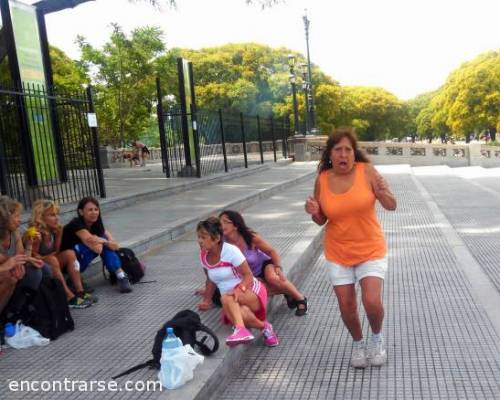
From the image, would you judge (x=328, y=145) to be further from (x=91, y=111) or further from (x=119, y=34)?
(x=119, y=34)

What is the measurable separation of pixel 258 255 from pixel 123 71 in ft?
87.5

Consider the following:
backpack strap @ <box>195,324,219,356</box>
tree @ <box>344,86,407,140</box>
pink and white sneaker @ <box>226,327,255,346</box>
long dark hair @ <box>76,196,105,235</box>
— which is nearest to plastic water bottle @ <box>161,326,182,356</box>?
backpack strap @ <box>195,324,219,356</box>

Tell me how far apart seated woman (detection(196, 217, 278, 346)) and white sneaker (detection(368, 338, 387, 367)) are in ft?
2.43

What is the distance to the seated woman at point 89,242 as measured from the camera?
5.06 m

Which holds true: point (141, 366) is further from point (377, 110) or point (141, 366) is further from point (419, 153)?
point (377, 110)


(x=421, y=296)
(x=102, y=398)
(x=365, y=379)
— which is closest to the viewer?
(x=102, y=398)

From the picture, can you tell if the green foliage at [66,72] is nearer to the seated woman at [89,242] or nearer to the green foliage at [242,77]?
the green foliage at [242,77]

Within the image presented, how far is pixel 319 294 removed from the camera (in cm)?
541

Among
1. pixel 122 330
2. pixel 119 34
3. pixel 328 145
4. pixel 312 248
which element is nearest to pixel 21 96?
pixel 312 248

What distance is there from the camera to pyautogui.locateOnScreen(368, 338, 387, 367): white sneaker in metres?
3.62

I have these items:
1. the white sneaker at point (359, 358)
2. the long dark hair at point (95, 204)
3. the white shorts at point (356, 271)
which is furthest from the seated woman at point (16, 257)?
the white sneaker at point (359, 358)

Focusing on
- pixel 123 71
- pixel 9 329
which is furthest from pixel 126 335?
pixel 123 71

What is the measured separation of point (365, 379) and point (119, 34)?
92.4 feet

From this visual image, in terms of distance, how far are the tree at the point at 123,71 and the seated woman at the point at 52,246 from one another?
25327 mm
